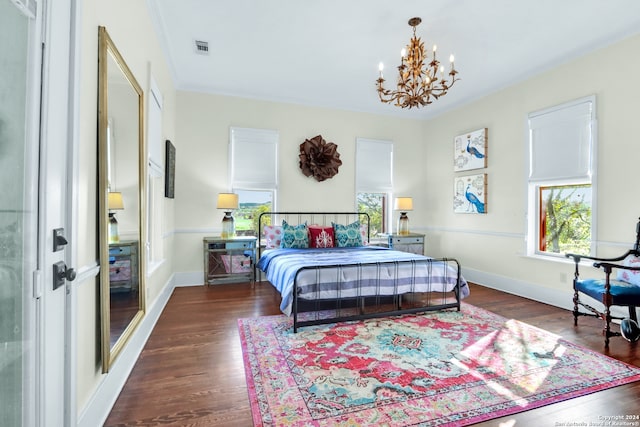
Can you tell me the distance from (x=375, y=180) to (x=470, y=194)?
61.8 inches

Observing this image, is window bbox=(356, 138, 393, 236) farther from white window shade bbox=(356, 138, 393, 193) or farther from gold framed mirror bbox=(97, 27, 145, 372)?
gold framed mirror bbox=(97, 27, 145, 372)

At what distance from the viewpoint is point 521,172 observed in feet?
14.0

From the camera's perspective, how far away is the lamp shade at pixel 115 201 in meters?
1.86

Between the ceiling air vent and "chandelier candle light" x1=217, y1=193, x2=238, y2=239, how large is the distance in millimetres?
1837

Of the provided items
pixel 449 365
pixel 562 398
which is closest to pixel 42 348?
pixel 449 365

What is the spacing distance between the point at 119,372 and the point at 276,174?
3566 mm

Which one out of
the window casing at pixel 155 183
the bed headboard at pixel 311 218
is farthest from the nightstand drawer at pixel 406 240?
the window casing at pixel 155 183

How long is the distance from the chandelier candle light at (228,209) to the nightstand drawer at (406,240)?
2618 mm

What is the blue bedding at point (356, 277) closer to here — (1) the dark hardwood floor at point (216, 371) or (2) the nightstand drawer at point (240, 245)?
(1) the dark hardwood floor at point (216, 371)

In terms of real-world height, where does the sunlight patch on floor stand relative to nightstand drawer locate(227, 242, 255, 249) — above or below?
below

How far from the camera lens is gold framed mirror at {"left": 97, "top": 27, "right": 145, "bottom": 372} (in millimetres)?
1733

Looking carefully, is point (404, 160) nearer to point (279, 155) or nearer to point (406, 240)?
point (406, 240)

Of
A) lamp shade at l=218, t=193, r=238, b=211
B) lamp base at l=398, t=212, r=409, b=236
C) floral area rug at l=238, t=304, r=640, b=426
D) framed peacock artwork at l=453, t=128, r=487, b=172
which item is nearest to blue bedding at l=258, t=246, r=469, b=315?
floral area rug at l=238, t=304, r=640, b=426

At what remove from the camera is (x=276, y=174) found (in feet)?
16.8
